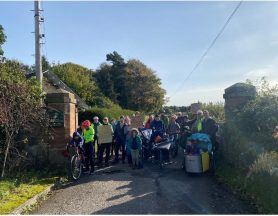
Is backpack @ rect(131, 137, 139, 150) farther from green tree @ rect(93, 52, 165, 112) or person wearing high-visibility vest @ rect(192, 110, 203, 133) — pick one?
green tree @ rect(93, 52, 165, 112)

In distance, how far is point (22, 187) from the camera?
9922 millimetres

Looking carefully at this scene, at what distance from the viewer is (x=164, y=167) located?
1279 centimetres

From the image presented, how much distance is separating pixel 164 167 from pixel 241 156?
3043mm

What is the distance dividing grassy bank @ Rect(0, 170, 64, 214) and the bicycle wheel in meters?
0.51

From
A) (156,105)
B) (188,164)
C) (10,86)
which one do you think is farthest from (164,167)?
(156,105)

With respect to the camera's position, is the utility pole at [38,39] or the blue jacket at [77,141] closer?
the blue jacket at [77,141]

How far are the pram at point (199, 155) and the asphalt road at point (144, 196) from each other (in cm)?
26

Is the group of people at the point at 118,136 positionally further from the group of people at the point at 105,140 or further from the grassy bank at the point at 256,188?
the grassy bank at the point at 256,188

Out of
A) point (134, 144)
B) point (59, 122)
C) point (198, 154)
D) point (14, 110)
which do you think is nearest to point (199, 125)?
point (198, 154)

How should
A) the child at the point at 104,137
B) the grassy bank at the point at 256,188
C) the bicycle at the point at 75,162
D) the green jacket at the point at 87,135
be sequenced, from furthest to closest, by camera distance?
the child at the point at 104,137, the green jacket at the point at 87,135, the bicycle at the point at 75,162, the grassy bank at the point at 256,188

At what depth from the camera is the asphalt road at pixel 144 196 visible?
A: 786 cm

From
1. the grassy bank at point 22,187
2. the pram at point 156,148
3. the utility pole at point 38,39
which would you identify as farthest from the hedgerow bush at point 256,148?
the utility pole at point 38,39

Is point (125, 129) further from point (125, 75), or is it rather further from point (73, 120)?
point (125, 75)

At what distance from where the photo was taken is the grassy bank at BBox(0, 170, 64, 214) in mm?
8364
